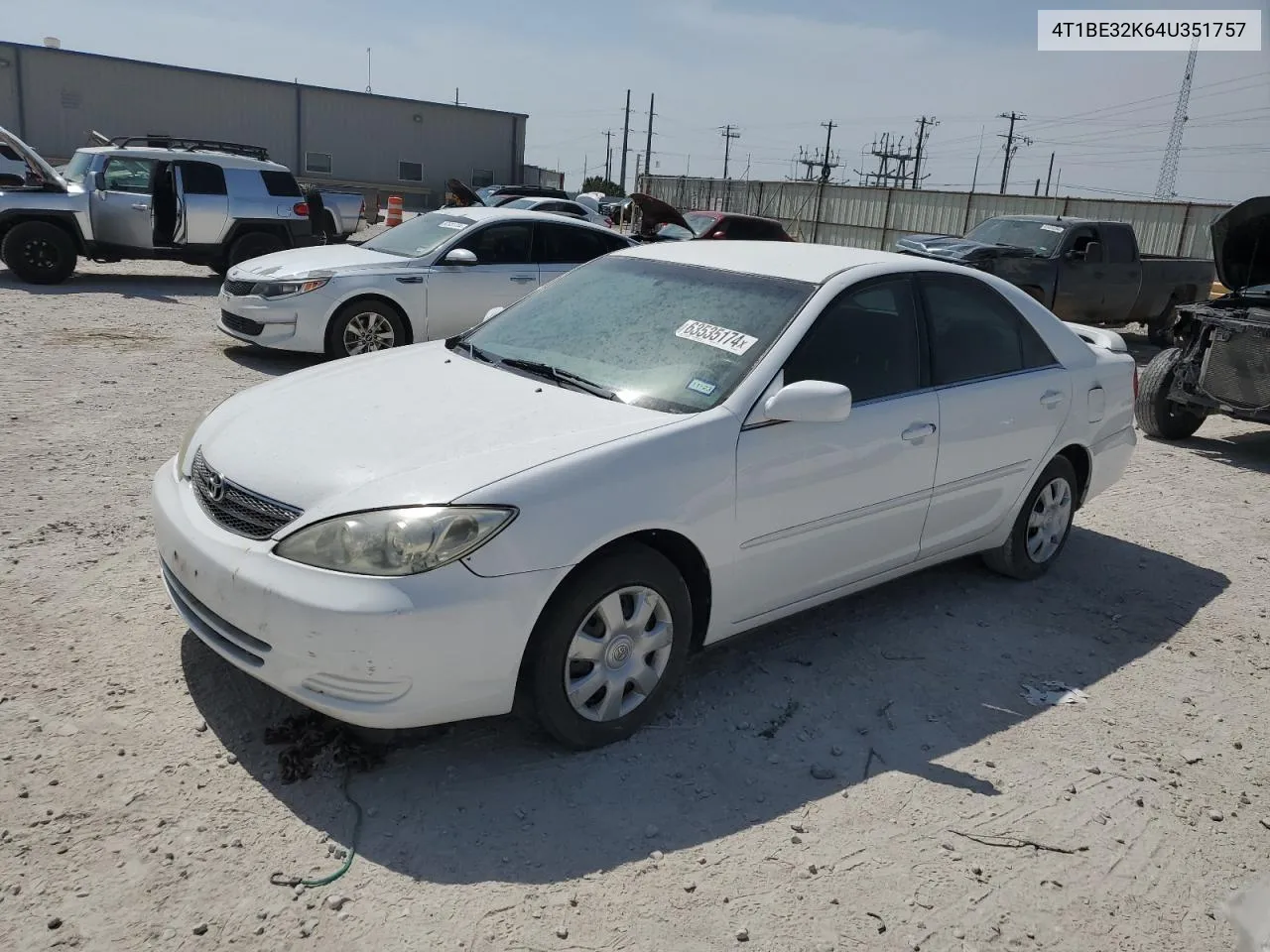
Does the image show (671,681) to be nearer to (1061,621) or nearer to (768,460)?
(768,460)

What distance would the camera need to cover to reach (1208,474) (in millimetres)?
8039

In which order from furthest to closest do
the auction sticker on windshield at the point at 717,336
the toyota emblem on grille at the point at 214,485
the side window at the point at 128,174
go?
the side window at the point at 128,174
the auction sticker on windshield at the point at 717,336
the toyota emblem on grille at the point at 214,485

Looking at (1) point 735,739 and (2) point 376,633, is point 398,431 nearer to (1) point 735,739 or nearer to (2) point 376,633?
(2) point 376,633

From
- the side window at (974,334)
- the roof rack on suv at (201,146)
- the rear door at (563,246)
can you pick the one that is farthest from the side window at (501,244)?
the roof rack on suv at (201,146)

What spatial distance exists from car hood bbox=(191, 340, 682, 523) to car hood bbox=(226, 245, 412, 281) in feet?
17.0

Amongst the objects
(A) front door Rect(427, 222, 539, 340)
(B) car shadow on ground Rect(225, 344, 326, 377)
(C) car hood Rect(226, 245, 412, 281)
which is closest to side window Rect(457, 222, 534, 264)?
(A) front door Rect(427, 222, 539, 340)

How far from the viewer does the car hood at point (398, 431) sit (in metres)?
3.16

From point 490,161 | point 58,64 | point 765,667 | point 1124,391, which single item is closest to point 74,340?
point 765,667

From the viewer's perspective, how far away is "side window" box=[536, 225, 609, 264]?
32.6 feet

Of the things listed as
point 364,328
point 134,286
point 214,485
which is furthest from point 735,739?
point 134,286

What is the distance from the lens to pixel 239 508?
3311 mm

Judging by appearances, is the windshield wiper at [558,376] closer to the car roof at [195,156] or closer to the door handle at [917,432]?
the door handle at [917,432]

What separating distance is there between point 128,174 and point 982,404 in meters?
12.8

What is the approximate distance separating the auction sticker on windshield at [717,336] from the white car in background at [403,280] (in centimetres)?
559
